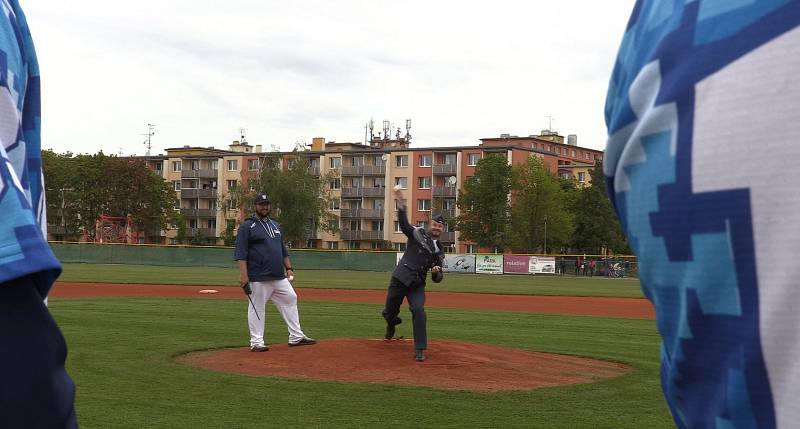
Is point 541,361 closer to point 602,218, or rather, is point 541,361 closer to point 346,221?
point 602,218

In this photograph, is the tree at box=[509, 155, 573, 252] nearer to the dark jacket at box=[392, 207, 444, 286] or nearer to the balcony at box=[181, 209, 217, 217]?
the balcony at box=[181, 209, 217, 217]

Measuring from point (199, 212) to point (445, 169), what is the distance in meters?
37.4

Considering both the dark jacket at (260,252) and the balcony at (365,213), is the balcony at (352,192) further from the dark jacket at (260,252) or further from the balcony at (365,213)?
the dark jacket at (260,252)

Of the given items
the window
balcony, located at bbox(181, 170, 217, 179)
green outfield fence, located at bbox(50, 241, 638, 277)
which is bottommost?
green outfield fence, located at bbox(50, 241, 638, 277)

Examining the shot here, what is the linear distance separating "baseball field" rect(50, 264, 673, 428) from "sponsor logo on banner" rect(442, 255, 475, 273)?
38825 mm

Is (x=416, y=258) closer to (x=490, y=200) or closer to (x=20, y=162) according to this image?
(x=20, y=162)

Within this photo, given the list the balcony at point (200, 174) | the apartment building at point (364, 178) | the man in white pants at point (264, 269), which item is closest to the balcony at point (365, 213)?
the apartment building at point (364, 178)

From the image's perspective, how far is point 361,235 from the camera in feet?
384

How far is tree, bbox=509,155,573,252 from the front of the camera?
303 feet

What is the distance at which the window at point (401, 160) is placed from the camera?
11488 centimetres

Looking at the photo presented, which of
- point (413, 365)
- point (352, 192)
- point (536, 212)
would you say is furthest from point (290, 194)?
point (413, 365)

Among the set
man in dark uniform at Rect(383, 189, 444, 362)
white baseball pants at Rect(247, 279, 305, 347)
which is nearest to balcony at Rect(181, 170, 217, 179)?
white baseball pants at Rect(247, 279, 305, 347)

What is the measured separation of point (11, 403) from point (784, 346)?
2.73 ft

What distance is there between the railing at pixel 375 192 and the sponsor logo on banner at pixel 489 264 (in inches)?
2206
